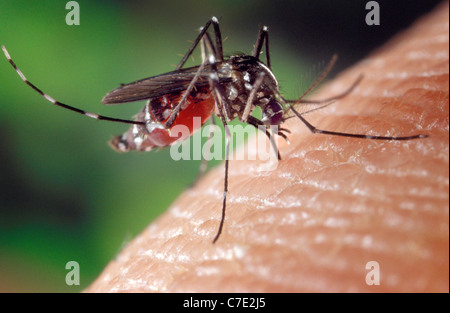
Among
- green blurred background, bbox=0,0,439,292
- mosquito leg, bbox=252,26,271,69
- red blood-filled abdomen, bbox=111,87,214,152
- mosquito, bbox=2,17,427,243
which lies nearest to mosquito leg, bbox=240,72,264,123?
mosquito, bbox=2,17,427,243

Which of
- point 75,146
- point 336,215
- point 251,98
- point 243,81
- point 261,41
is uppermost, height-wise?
point 261,41

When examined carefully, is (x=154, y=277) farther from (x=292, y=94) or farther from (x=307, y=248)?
(x=292, y=94)

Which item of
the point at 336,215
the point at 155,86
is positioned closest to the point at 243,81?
the point at 155,86

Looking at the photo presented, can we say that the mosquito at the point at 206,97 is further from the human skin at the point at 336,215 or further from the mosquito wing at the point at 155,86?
the human skin at the point at 336,215

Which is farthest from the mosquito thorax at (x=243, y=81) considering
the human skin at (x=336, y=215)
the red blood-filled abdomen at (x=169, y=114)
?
the human skin at (x=336, y=215)

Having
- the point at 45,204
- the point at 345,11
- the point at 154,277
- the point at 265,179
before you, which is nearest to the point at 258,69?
the point at 265,179

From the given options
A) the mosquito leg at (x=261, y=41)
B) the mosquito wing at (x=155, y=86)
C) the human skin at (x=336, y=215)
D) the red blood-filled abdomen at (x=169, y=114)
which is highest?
the mosquito leg at (x=261, y=41)

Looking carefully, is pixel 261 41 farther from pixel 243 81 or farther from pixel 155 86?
pixel 155 86
